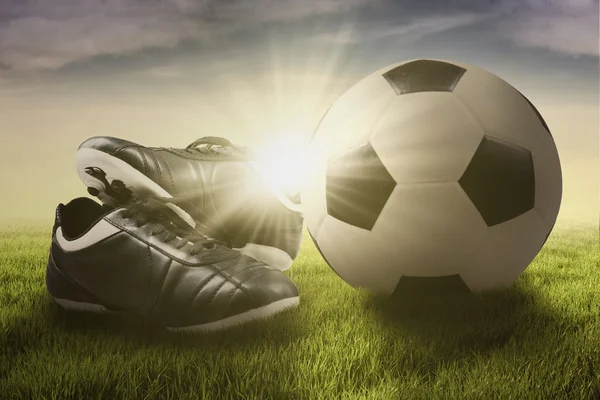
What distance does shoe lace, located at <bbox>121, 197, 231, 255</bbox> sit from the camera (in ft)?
8.56

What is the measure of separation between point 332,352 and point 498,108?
162 cm

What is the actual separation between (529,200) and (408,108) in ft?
2.70

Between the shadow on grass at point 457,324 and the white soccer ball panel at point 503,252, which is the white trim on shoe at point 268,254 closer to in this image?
the shadow on grass at point 457,324

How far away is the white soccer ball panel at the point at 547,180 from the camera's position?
282 centimetres

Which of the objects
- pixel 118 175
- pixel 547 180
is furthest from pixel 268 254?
pixel 547 180

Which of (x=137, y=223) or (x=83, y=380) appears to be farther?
(x=137, y=223)

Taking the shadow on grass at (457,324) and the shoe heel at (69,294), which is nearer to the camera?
the shadow on grass at (457,324)

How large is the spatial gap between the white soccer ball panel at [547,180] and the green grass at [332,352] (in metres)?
0.51

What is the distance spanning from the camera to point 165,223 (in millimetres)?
2729

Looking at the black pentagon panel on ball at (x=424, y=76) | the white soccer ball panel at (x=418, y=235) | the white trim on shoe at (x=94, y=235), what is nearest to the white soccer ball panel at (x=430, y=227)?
the white soccer ball panel at (x=418, y=235)

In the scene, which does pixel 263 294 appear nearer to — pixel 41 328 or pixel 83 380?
pixel 83 380

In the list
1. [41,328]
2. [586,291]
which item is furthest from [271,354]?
[586,291]

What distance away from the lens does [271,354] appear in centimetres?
198

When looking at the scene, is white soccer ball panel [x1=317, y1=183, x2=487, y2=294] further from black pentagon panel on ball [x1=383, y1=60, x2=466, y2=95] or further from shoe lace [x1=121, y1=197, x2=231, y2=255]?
shoe lace [x1=121, y1=197, x2=231, y2=255]
